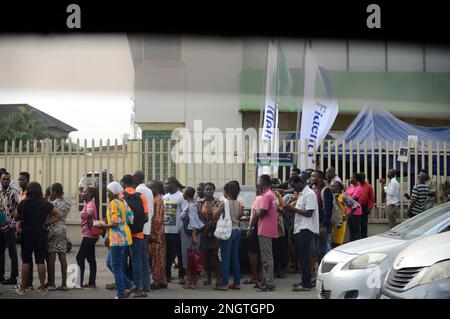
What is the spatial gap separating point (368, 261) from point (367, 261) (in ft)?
0.04

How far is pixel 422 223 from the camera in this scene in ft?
28.3

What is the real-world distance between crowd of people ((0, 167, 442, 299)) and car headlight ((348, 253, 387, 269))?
178cm

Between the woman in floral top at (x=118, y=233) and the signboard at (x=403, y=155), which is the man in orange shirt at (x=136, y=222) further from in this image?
the signboard at (x=403, y=155)

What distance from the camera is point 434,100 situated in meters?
20.7

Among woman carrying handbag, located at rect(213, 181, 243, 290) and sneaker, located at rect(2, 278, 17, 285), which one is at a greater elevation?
woman carrying handbag, located at rect(213, 181, 243, 290)

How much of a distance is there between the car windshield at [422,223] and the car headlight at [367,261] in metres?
0.71

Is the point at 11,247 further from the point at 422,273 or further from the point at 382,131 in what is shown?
the point at 382,131

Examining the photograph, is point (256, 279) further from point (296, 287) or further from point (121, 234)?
point (121, 234)

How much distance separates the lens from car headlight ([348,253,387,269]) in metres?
7.76

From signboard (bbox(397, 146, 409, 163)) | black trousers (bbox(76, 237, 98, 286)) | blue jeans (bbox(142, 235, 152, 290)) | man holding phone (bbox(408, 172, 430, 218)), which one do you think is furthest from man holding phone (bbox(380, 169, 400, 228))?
black trousers (bbox(76, 237, 98, 286))

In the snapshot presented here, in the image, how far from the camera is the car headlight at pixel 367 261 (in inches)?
306

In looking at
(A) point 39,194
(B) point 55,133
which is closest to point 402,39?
(A) point 39,194

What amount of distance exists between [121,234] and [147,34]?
2.61 meters

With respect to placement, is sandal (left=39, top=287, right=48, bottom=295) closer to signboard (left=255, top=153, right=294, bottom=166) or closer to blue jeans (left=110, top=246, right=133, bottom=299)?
blue jeans (left=110, top=246, right=133, bottom=299)
